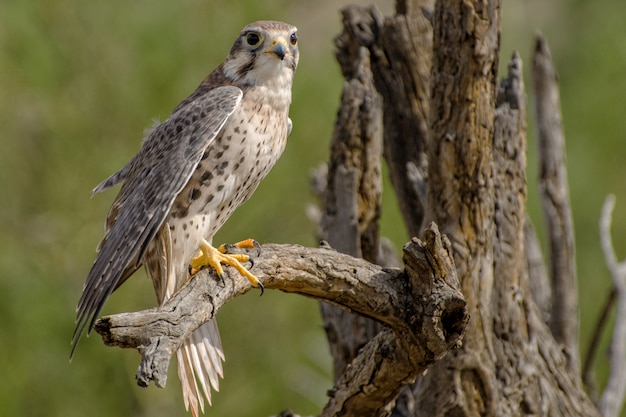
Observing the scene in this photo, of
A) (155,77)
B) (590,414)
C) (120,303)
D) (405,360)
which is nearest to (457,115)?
(405,360)

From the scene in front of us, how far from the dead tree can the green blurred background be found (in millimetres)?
2699

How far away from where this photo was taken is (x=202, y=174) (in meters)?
3.46

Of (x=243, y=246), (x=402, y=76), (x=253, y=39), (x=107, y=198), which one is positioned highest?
(x=107, y=198)

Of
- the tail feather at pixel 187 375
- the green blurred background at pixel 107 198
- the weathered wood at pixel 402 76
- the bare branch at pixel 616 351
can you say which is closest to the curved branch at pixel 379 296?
the tail feather at pixel 187 375

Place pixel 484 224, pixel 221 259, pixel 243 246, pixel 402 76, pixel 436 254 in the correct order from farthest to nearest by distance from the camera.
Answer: pixel 402 76 < pixel 484 224 < pixel 243 246 < pixel 221 259 < pixel 436 254

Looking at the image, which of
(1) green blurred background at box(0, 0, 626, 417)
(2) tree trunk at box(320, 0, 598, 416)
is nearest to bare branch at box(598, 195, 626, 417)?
(2) tree trunk at box(320, 0, 598, 416)

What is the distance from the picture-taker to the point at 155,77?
7.68m

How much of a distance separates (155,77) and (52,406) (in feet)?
8.14

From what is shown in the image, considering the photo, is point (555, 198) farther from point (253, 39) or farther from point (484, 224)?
point (253, 39)

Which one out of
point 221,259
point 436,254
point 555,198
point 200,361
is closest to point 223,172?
point 221,259

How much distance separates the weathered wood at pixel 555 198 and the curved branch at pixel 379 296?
140 cm

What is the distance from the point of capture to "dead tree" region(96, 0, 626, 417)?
3.08 meters

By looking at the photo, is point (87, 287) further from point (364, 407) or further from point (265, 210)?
point (265, 210)

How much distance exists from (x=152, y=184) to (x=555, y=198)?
1.89 meters
